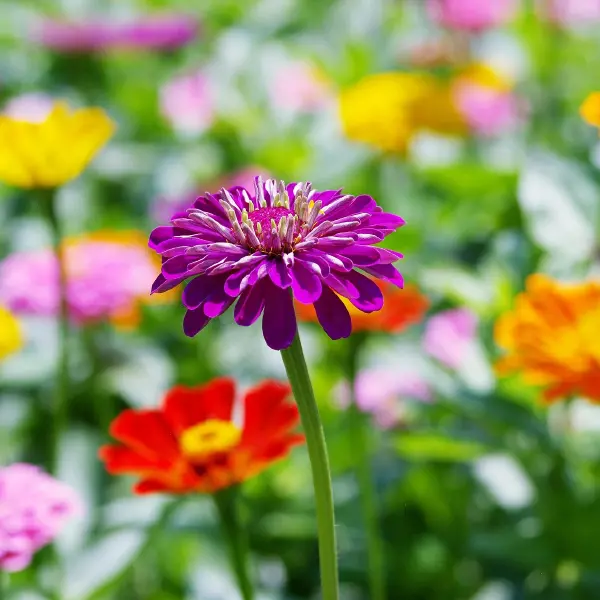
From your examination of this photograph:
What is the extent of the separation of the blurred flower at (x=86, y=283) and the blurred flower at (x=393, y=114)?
32cm

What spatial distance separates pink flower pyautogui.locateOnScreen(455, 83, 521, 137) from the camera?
1544 millimetres

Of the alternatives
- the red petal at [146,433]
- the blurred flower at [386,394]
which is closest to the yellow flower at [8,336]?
the red petal at [146,433]

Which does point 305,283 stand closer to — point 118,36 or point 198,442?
point 198,442

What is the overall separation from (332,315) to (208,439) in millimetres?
192

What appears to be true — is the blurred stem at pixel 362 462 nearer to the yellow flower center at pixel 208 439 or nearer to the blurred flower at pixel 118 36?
the yellow flower center at pixel 208 439

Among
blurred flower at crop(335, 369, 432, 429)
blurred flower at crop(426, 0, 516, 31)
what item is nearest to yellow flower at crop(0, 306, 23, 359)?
blurred flower at crop(335, 369, 432, 429)

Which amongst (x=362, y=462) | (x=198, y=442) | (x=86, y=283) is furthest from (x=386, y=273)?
(x=86, y=283)

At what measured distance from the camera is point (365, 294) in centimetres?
42

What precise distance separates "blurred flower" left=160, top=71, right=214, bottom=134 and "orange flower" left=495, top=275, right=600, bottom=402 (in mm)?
923

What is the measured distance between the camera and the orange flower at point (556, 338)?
602mm

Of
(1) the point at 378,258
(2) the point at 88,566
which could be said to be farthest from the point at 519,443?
(1) the point at 378,258

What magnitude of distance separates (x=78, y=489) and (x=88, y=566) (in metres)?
0.25

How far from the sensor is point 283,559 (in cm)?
95

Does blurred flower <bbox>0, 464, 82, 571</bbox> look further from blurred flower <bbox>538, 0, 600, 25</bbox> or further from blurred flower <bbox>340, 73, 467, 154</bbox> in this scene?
blurred flower <bbox>538, 0, 600, 25</bbox>
